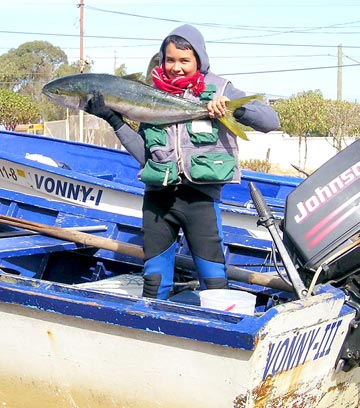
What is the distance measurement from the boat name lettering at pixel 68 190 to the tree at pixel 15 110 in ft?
115

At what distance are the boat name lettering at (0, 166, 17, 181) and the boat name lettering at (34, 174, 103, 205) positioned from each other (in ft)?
1.49

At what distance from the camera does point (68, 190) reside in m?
7.13

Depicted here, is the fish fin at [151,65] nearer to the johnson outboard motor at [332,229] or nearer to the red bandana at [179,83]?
the red bandana at [179,83]

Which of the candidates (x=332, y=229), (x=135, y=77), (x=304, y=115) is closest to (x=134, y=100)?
(x=135, y=77)

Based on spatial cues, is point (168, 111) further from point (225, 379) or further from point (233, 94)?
point (225, 379)

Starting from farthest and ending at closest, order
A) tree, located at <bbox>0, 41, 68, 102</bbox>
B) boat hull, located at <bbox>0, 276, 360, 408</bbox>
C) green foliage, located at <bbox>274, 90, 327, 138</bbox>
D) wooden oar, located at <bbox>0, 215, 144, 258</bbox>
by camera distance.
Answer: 1. tree, located at <bbox>0, 41, 68, 102</bbox>
2. green foliage, located at <bbox>274, 90, 327, 138</bbox>
3. wooden oar, located at <bbox>0, 215, 144, 258</bbox>
4. boat hull, located at <bbox>0, 276, 360, 408</bbox>

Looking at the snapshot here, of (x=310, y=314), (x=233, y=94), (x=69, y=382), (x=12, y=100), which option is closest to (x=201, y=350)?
(x=310, y=314)

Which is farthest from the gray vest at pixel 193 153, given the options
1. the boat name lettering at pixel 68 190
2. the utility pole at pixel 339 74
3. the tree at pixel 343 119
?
the utility pole at pixel 339 74

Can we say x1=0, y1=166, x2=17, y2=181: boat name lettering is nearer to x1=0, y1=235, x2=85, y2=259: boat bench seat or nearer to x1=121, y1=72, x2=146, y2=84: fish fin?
x1=0, y1=235, x2=85, y2=259: boat bench seat

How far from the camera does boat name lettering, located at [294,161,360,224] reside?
381cm

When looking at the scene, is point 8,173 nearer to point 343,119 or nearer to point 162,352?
point 162,352

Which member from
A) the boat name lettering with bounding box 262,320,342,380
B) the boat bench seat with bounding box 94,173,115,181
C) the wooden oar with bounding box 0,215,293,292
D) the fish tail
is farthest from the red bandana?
the boat bench seat with bounding box 94,173,115,181

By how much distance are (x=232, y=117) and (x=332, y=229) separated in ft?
2.51

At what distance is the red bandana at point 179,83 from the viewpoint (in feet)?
13.4
